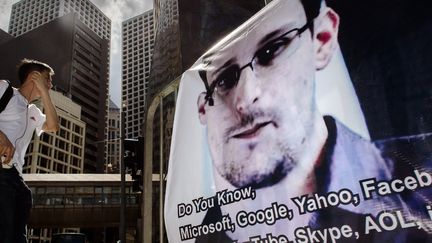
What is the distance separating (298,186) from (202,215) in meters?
0.84

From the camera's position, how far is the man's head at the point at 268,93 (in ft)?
6.70

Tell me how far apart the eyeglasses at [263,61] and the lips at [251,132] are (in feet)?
1.04

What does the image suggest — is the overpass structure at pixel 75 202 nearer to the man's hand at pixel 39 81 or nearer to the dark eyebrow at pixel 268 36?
the man's hand at pixel 39 81

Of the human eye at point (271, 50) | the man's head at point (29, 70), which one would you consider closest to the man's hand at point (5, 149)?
the man's head at point (29, 70)

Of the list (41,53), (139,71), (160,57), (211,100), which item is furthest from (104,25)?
(211,100)

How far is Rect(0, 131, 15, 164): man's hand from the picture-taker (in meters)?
2.53

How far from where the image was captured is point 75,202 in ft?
145

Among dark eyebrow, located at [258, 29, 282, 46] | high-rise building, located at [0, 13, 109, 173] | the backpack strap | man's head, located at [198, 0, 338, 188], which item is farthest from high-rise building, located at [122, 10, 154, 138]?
dark eyebrow, located at [258, 29, 282, 46]

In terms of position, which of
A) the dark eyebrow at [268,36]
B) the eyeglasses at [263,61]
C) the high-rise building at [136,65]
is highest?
the high-rise building at [136,65]

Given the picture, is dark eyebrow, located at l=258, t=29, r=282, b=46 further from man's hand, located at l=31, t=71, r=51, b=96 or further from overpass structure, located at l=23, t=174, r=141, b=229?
overpass structure, located at l=23, t=174, r=141, b=229

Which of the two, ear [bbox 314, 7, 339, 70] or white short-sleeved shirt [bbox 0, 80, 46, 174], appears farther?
white short-sleeved shirt [bbox 0, 80, 46, 174]

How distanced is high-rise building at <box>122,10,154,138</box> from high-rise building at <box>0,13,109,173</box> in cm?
4300

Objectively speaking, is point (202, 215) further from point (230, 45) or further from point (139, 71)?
point (139, 71)

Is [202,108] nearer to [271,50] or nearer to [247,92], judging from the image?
[247,92]
